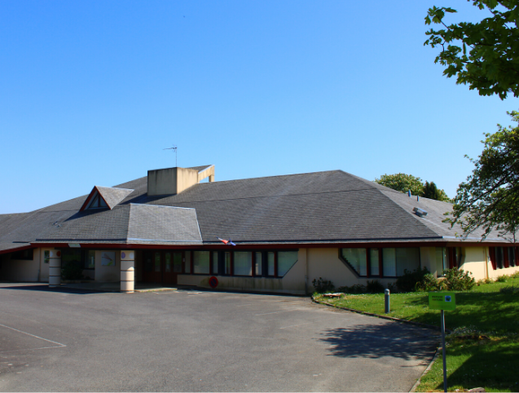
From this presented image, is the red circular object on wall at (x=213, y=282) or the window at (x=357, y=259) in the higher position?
the window at (x=357, y=259)

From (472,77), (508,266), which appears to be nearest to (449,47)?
(472,77)

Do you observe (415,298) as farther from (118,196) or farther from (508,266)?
(118,196)

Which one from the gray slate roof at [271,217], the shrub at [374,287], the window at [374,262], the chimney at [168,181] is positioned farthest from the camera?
the chimney at [168,181]

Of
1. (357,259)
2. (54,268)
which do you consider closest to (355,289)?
(357,259)

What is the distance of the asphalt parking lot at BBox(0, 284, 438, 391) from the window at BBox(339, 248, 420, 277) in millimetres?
5439

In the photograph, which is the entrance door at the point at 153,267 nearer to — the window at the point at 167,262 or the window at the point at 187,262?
the window at the point at 167,262

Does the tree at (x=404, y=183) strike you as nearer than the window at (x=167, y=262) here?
No

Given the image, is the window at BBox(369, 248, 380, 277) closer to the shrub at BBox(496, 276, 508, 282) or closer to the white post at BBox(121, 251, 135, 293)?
the shrub at BBox(496, 276, 508, 282)

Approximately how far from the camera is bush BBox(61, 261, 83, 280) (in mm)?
30467

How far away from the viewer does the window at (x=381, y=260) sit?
72.9 ft

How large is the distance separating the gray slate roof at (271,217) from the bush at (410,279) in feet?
5.17

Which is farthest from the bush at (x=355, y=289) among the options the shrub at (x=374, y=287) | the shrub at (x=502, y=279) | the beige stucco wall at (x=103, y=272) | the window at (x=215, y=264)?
the beige stucco wall at (x=103, y=272)

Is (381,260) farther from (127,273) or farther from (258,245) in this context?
(127,273)

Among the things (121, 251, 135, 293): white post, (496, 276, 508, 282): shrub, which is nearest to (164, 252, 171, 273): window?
(121, 251, 135, 293): white post
